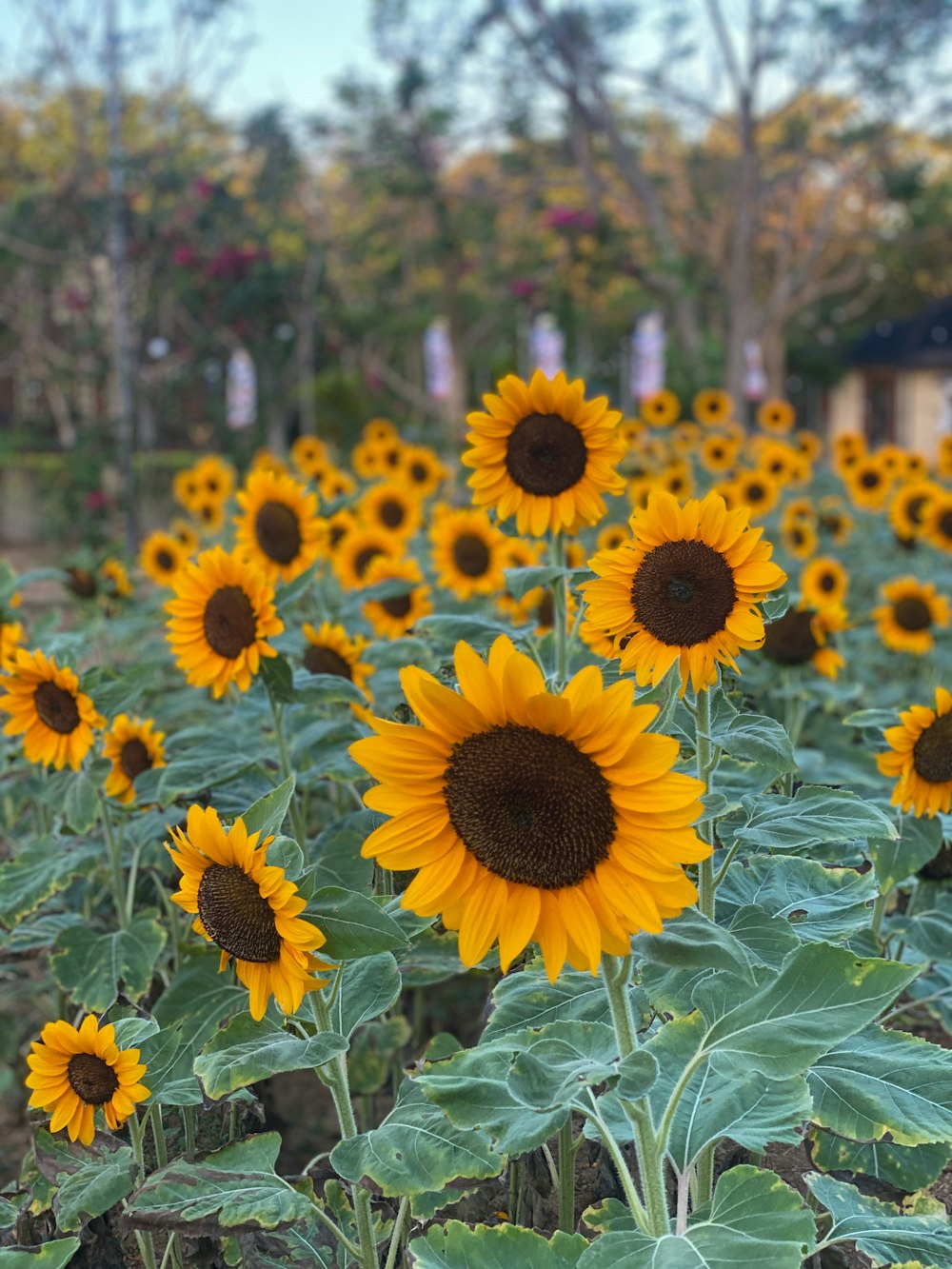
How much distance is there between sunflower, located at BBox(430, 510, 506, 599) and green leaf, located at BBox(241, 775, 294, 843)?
2476 millimetres

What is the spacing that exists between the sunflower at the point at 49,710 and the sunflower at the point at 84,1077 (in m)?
0.78

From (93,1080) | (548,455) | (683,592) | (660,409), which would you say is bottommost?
(93,1080)

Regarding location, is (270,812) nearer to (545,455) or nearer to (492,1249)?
(492,1249)

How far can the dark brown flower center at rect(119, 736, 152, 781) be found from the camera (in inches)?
102

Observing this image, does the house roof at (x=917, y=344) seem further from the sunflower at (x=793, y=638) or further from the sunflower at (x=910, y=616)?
the sunflower at (x=793, y=638)

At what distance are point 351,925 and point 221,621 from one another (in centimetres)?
103

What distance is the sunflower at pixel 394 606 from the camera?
11.5ft

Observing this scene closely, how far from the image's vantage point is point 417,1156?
147cm

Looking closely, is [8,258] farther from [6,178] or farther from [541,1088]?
[541,1088]

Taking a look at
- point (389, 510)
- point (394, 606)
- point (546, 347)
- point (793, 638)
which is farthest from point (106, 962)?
point (546, 347)

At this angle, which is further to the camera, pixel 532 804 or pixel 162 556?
pixel 162 556

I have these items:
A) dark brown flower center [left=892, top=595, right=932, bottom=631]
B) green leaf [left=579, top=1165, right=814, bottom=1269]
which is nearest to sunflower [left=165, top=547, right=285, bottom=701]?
green leaf [left=579, top=1165, right=814, bottom=1269]

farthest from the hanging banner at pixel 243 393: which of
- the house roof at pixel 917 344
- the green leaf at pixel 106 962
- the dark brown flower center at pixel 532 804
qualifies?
the house roof at pixel 917 344

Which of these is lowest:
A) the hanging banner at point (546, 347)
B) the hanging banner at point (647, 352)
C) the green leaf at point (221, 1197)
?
the green leaf at point (221, 1197)
